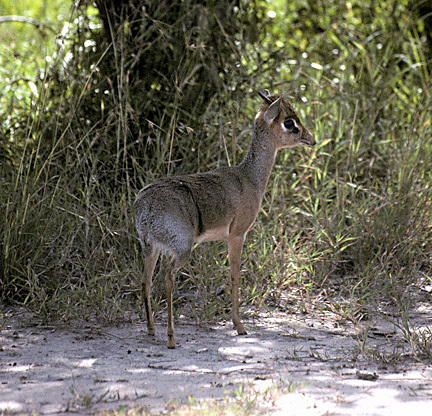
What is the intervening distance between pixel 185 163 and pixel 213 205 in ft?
5.18

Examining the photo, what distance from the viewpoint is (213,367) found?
409 cm

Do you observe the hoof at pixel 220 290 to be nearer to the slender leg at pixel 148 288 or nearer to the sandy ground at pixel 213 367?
the sandy ground at pixel 213 367

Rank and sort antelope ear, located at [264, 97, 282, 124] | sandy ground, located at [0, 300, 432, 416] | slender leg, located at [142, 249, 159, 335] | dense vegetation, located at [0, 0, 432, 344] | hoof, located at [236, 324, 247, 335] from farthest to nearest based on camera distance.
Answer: dense vegetation, located at [0, 0, 432, 344], antelope ear, located at [264, 97, 282, 124], hoof, located at [236, 324, 247, 335], slender leg, located at [142, 249, 159, 335], sandy ground, located at [0, 300, 432, 416]

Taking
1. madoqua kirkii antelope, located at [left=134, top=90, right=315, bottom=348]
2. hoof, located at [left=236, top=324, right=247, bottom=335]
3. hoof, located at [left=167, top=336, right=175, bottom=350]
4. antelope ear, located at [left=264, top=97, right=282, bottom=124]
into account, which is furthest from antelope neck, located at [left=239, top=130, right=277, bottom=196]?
hoof, located at [left=167, top=336, right=175, bottom=350]

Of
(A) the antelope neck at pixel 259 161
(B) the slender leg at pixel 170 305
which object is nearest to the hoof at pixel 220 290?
(A) the antelope neck at pixel 259 161

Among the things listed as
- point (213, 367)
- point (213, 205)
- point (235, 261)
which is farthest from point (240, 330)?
point (213, 205)

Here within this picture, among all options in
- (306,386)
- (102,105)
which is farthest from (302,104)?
(306,386)

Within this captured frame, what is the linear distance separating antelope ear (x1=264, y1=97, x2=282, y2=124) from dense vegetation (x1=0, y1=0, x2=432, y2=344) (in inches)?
20.0

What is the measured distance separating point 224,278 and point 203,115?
5.17ft

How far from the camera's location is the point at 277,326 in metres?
5.06

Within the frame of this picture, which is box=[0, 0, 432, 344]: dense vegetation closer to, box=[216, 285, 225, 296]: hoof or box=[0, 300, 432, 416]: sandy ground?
box=[216, 285, 225, 296]: hoof

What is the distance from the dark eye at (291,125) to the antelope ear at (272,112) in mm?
101

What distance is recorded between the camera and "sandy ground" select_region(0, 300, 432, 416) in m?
3.47

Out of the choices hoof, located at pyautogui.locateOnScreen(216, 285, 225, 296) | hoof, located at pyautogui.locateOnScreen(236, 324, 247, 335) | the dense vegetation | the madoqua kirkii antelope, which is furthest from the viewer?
hoof, located at pyautogui.locateOnScreen(216, 285, 225, 296)
